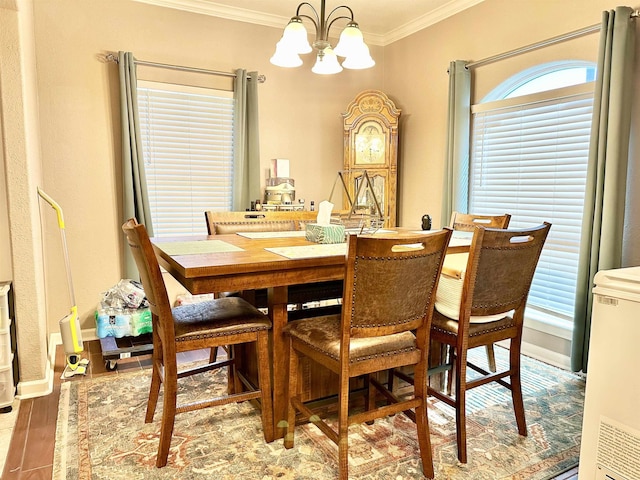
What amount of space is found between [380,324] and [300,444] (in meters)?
0.80

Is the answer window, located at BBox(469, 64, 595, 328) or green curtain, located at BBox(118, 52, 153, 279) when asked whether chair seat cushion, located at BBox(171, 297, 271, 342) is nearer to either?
green curtain, located at BBox(118, 52, 153, 279)

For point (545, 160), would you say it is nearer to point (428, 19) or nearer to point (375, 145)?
point (375, 145)

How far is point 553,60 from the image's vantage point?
3074mm

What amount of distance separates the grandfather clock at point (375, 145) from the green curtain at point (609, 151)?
1834mm

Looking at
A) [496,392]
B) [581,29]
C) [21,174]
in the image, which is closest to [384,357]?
[496,392]

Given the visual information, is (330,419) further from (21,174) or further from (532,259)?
(21,174)

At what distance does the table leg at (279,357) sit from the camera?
2.01 meters

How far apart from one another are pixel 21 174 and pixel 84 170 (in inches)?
41.5

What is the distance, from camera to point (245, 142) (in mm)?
3963

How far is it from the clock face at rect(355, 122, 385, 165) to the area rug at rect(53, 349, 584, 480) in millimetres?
2467

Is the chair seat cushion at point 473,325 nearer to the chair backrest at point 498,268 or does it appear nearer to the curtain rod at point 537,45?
the chair backrest at point 498,268

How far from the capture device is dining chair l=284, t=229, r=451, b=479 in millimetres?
1549

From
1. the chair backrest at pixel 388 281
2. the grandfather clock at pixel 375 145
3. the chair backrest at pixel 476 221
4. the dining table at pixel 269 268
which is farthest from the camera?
the grandfather clock at pixel 375 145

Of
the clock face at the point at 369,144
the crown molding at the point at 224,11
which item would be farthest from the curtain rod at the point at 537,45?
the crown molding at the point at 224,11
